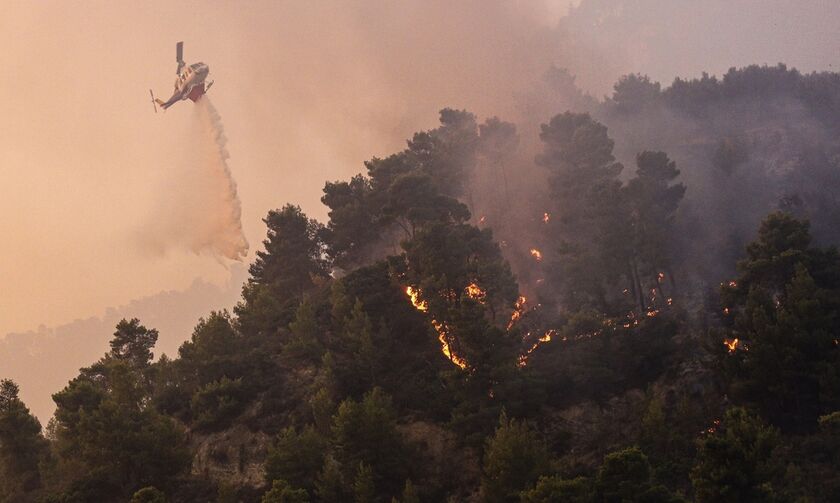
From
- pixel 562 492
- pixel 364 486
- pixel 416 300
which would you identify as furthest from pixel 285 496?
pixel 416 300

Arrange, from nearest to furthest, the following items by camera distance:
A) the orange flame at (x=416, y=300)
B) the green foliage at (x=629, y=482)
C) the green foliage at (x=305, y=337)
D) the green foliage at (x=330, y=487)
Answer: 1. the green foliage at (x=629, y=482)
2. the green foliage at (x=330, y=487)
3. the green foliage at (x=305, y=337)
4. the orange flame at (x=416, y=300)

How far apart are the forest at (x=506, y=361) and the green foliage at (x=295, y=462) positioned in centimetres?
17

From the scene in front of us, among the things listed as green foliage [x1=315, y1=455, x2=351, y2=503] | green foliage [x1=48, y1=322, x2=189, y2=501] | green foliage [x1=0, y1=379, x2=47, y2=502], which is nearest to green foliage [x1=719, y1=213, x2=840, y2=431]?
green foliage [x1=315, y1=455, x2=351, y2=503]

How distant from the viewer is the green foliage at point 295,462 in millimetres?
38656

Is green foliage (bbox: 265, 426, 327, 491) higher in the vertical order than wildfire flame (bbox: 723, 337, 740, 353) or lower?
lower

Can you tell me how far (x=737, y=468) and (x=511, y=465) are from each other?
12658 mm

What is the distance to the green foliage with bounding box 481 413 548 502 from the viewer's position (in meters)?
35.0

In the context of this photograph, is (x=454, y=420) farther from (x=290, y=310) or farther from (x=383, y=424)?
(x=290, y=310)

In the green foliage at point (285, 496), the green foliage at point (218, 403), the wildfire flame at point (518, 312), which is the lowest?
the green foliage at point (285, 496)

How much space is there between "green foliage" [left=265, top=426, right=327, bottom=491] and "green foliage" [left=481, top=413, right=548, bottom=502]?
1076 cm

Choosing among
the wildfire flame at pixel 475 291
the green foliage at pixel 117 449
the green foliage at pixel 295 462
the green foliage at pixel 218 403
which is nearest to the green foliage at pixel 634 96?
the wildfire flame at pixel 475 291

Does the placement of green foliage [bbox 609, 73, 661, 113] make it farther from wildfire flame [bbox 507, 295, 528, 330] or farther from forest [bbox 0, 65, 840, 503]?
wildfire flame [bbox 507, 295, 528, 330]

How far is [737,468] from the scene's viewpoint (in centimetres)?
2592

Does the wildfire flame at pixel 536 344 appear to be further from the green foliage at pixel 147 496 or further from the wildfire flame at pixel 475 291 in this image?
the green foliage at pixel 147 496
